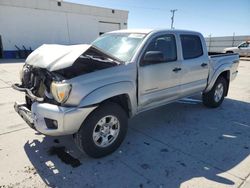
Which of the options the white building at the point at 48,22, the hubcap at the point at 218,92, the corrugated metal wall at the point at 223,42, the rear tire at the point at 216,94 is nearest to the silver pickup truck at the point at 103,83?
the rear tire at the point at 216,94

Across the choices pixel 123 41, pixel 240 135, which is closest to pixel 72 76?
pixel 123 41

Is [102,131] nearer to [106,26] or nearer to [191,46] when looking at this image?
[191,46]

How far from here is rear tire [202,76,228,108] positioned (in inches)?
226

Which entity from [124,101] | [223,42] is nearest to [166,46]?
[124,101]

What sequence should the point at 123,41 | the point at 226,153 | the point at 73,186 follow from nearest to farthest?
the point at 73,186 → the point at 226,153 → the point at 123,41

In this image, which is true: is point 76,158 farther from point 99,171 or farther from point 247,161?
point 247,161

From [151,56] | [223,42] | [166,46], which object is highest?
[166,46]

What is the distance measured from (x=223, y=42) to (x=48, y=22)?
75.0 ft

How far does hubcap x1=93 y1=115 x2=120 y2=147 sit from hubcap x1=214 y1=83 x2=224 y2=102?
341 cm

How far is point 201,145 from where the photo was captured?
3904mm

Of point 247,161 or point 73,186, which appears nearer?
point 73,186

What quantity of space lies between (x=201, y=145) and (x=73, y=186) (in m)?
2.26

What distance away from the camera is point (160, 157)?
349cm

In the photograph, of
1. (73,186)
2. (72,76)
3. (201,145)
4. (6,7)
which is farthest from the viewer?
(6,7)
